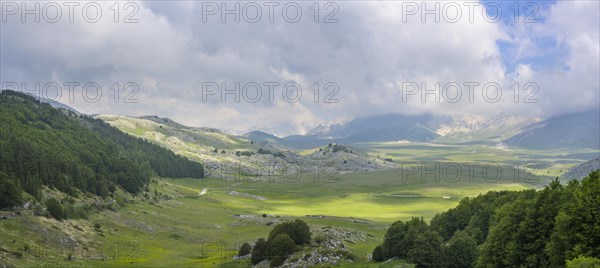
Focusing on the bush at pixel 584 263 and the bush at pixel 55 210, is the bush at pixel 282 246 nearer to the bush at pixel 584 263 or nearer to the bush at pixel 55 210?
the bush at pixel 584 263

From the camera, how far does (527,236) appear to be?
46125 millimetres

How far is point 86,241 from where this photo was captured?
75.2 m

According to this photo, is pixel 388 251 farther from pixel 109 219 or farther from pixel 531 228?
pixel 109 219

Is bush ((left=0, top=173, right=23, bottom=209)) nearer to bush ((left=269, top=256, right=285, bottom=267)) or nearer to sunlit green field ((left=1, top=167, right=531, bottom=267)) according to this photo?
sunlit green field ((left=1, top=167, right=531, bottom=267))

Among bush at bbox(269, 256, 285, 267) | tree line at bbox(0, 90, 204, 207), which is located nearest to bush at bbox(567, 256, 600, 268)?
bush at bbox(269, 256, 285, 267)

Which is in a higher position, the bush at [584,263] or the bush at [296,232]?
the bush at [584,263]

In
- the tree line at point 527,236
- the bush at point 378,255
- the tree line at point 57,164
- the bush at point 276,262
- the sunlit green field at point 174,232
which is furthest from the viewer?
the tree line at point 57,164

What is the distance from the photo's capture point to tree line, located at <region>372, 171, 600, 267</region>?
38781 mm

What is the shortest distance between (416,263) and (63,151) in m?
130

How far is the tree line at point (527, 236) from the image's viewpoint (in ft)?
127

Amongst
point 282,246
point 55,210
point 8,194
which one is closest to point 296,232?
point 282,246

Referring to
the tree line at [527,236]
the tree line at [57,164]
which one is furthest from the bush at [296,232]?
the tree line at [57,164]

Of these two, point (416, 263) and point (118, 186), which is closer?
point (416, 263)

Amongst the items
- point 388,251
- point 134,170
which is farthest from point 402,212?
point 388,251
